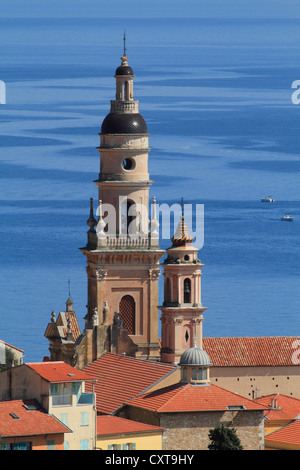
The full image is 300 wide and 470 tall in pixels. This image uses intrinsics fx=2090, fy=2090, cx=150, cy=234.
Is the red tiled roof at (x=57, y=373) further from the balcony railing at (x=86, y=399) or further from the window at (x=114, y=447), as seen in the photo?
the window at (x=114, y=447)

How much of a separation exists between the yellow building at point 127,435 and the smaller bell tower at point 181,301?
9.30m

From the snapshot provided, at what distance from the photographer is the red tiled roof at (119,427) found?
58.6m

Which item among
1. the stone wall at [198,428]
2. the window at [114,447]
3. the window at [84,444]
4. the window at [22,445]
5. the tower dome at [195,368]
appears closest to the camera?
the window at [22,445]

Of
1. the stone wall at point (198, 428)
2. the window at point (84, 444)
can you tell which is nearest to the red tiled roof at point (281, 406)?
the stone wall at point (198, 428)

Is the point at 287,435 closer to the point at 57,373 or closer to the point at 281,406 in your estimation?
the point at 281,406

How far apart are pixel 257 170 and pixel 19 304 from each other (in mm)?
77364

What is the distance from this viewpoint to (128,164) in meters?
72.0

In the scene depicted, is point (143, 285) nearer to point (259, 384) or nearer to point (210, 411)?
point (259, 384)

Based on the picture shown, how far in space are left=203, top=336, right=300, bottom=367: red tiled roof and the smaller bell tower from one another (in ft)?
11.3

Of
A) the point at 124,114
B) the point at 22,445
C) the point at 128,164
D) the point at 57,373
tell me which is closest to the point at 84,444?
the point at 22,445

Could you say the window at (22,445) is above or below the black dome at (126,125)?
below

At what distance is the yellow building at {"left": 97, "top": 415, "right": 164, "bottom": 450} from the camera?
2292 inches

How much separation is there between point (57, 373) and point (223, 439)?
5.07m

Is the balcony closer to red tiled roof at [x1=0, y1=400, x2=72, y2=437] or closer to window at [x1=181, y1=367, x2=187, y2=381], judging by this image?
red tiled roof at [x1=0, y1=400, x2=72, y2=437]
